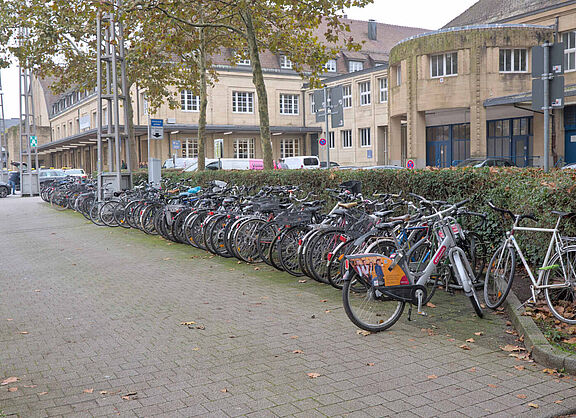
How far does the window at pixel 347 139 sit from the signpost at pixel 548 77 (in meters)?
40.1

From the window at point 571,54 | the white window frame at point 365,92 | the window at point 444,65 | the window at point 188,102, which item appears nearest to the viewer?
the window at point 571,54

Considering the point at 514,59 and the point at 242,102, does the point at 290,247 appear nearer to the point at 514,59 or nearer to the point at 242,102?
the point at 514,59

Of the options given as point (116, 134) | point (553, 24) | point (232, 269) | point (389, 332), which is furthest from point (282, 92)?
point (389, 332)

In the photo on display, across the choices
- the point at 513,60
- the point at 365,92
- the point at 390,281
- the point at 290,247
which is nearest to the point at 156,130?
the point at 290,247

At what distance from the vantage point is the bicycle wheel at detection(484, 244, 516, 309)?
250 inches

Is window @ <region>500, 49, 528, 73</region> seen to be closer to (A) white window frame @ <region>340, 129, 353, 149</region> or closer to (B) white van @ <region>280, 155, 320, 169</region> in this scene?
(B) white van @ <region>280, 155, 320, 169</region>

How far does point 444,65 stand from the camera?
115ft

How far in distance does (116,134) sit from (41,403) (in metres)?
15.8

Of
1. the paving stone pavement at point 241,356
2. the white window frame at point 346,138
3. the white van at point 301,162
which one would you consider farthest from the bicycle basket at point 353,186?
the white window frame at point 346,138

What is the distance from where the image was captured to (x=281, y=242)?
866cm

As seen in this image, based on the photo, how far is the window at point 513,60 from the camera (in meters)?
34.2

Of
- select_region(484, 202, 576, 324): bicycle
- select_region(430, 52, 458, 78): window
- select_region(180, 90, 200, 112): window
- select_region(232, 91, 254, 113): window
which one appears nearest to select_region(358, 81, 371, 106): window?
select_region(232, 91, 254, 113): window

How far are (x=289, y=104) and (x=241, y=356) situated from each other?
2022 inches

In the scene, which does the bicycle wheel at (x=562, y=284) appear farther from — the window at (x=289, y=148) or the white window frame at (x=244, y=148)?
the window at (x=289, y=148)
